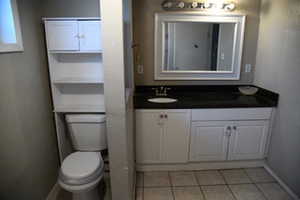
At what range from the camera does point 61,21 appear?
5.90ft

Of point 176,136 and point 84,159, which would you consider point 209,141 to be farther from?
point 84,159

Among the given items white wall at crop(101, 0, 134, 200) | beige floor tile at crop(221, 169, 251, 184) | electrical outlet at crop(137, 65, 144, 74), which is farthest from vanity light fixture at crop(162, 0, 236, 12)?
beige floor tile at crop(221, 169, 251, 184)

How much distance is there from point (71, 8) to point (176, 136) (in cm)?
170

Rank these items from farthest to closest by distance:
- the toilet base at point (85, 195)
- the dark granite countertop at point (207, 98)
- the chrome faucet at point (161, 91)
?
the chrome faucet at point (161, 91)
the dark granite countertop at point (207, 98)
the toilet base at point (85, 195)

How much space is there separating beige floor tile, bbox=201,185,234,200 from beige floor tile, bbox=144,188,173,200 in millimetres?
368

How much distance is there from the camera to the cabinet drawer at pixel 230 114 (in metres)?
2.16

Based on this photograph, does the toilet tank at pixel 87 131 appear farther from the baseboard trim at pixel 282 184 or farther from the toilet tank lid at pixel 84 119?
the baseboard trim at pixel 282 184

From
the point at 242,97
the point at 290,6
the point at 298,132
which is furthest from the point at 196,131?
the point at 290,6

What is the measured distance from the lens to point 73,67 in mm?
2078

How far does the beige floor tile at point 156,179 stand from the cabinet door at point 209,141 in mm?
372

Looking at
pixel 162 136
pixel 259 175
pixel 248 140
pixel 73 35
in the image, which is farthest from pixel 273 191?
pixel 73 35

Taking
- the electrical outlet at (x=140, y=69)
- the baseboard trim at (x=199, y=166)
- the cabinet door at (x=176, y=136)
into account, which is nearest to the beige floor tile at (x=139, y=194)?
the baseboard trim at (x=199, y=166)

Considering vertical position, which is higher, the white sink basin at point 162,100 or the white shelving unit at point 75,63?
the white shelving unit at point 75,63

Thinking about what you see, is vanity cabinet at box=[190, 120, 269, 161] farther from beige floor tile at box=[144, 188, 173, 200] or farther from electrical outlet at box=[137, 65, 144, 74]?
electrical outlet at box=[137, 65, 144, 74]
